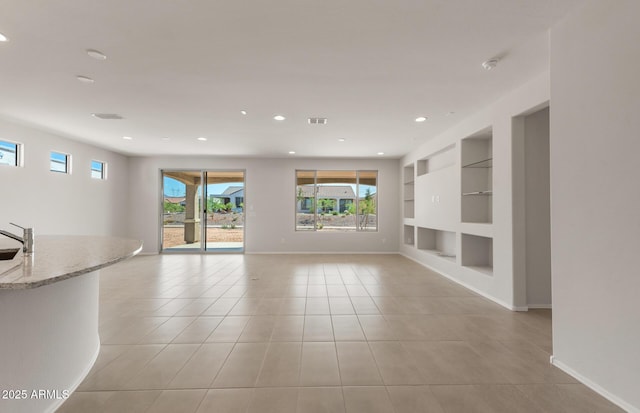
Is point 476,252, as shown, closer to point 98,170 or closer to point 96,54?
point 96,54

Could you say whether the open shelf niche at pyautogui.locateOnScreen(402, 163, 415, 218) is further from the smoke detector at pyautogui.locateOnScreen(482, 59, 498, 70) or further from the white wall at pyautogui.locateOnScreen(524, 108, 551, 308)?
the smoke detector at pyautogui.locateOnScreen(482, 59, 498, 70)

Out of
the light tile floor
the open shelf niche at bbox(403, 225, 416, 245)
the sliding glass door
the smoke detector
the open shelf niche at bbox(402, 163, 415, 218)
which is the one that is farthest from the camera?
the sliding glass door

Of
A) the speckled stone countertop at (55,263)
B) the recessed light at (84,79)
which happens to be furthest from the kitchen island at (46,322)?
the recessed light at (84,79)

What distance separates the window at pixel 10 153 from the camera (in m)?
4.88

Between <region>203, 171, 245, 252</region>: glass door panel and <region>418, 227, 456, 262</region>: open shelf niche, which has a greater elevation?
<region>203, 171, 245, 252</region>: glass door panel

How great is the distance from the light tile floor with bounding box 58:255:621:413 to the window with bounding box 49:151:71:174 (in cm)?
328

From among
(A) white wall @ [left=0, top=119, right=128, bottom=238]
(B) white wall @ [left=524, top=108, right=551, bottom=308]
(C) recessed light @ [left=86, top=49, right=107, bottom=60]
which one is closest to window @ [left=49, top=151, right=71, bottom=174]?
(A) white wall @ [left=0, top=119, right=128, bottom=238]

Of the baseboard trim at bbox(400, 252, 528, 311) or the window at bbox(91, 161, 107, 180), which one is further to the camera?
the window at bbox(91, 161, 107, 180)

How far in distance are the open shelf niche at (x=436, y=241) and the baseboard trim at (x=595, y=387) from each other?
391 cm

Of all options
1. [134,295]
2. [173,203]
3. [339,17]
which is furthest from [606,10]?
[173,203]

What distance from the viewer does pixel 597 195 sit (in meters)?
1.99

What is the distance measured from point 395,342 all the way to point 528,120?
10.4 feet

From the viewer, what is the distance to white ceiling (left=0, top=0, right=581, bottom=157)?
2176mm

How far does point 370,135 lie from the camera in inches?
226
